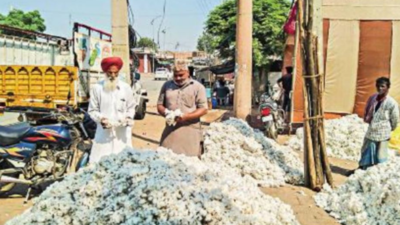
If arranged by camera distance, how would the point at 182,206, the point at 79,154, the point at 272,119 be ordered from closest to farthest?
1. the point at 182,206
2. the point at 79,154
3. the point at 272,119

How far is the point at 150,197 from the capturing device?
3244 millimetres

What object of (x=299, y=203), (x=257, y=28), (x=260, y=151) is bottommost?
Result: (x=299, y=203)

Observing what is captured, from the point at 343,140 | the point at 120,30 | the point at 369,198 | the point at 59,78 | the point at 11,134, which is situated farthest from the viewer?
the point at 59,78

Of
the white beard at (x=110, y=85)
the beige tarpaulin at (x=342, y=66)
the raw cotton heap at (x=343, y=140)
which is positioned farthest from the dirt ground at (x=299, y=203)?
the beige tarpaulin at (x=342, y=66)

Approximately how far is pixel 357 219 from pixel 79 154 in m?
3.49

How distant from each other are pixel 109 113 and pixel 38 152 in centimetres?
131

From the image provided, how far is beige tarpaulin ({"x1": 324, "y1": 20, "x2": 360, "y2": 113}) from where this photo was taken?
10922mm

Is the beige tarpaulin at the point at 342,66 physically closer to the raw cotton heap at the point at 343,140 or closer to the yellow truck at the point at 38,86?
the raw cotton heap at the point at 343,140

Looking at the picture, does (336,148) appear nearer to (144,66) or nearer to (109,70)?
(109,70)

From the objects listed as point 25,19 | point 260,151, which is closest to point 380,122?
point 260,151

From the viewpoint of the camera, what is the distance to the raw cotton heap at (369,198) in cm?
433

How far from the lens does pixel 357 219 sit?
4430 mm

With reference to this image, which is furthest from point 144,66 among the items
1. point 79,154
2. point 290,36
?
point 79,154

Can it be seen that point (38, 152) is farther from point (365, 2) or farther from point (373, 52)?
point (365, 2)
